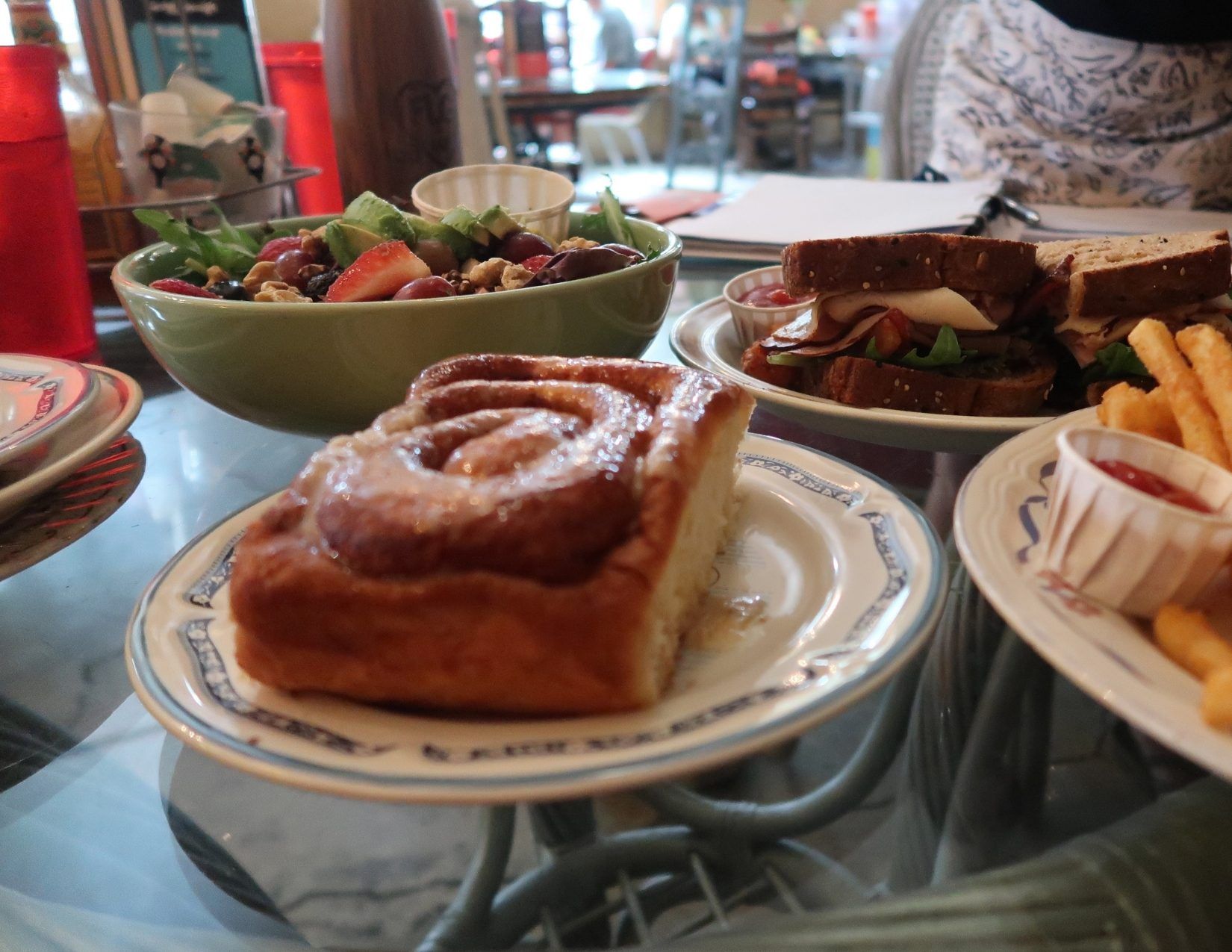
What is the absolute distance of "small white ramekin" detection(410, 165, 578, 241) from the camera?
61.7 inches

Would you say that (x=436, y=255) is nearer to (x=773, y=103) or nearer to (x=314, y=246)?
(x=314, y=246)

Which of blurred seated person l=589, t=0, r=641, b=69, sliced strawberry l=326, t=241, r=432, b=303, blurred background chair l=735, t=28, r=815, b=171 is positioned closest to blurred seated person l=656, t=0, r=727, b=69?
blurred background chair l=735, t=28, r=815, b=171

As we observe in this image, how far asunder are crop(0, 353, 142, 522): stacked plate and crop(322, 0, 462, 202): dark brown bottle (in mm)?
823

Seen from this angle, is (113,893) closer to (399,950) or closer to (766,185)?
(399,950)

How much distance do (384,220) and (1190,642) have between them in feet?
3.65

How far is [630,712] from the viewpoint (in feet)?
2.08

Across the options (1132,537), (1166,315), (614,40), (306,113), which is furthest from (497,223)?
(614,40)

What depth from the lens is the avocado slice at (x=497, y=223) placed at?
52.4 inches

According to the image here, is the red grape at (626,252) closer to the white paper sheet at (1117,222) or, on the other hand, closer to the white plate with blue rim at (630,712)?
the white plate with blue rim at (630,712)

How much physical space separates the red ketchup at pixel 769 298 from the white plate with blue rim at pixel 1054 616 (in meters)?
0.71

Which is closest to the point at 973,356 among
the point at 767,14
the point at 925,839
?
the point at 925,839

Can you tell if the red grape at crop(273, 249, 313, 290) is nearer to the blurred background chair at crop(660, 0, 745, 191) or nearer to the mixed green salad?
the mixed green salad

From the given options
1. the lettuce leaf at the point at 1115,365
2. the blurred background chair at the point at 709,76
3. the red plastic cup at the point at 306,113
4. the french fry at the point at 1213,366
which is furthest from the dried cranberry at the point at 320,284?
the blurred background chair at the point at 709,76

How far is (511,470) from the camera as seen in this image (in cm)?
70
